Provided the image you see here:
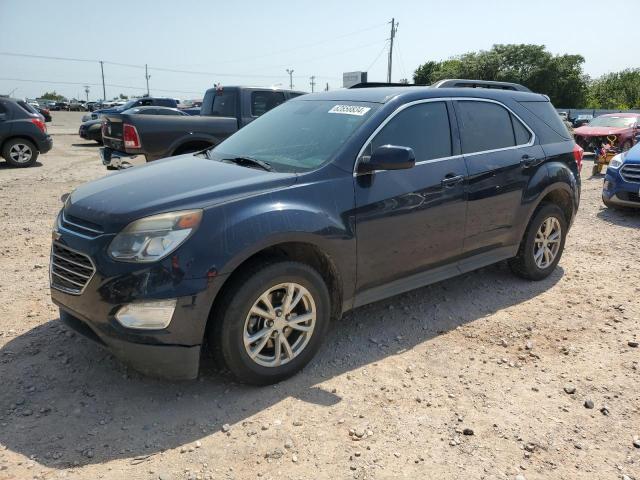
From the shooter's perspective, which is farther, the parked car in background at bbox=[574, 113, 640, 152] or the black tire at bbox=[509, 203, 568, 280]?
the parked car in background at bbox=[574, 113, 640, 152]

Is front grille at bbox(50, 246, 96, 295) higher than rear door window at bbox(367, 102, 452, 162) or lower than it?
lower

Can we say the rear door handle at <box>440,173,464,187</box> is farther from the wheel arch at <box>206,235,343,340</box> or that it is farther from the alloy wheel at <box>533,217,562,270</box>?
the alloy wheel at <box>533,217,562,270</box>

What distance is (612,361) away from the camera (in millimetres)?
3623

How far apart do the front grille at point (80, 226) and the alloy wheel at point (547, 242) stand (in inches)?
151

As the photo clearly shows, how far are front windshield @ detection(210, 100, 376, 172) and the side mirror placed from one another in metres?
0.28

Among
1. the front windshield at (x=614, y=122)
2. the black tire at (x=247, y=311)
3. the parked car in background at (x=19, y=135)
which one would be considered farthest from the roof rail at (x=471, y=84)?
the front windshield at (x=614, y=122)

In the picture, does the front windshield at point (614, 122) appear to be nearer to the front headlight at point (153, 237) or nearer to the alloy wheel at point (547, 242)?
the alloy wheel at point (547, 242)

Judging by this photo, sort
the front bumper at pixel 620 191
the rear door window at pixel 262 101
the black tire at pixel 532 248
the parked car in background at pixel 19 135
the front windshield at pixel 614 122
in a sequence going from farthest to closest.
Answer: the front windshield at pixel 614 122
the parked car in background at pixel 19 135
the rear door window at pixel 262 101
the front bumper at pixel 620 191
the black tire at pixel 532 248

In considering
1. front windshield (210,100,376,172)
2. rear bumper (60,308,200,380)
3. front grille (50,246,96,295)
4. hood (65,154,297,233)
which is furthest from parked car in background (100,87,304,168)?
rear bumper (60,308,200,380)

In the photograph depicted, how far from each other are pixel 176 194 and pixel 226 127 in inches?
236

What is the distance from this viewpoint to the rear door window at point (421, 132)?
367 centimetres

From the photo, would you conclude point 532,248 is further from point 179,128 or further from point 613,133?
point 613,133

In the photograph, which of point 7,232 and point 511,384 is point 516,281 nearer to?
point 511,384

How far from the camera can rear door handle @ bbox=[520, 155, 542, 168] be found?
456 cm
